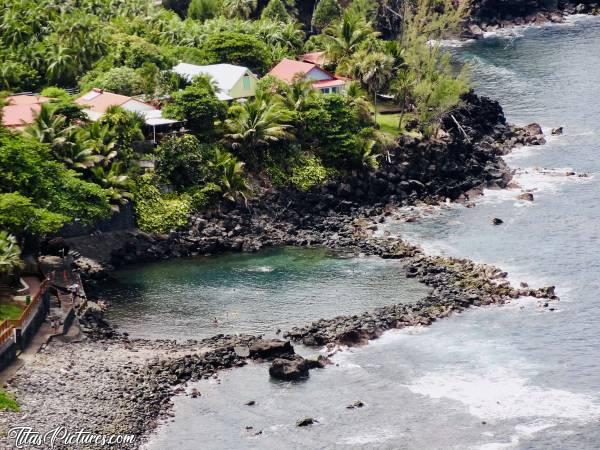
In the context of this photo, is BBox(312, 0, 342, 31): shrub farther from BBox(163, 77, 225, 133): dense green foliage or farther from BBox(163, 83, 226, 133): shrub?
BBox(163, 83, 226, 133): shrub

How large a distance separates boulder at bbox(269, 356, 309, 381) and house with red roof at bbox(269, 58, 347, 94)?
1924 inches

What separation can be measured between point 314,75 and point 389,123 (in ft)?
30.4

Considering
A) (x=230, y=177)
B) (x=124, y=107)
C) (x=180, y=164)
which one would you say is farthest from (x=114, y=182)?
(x=230, y=177)

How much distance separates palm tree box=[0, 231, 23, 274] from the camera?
77.8 metres

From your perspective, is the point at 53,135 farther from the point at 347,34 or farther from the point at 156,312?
the point at 347,34

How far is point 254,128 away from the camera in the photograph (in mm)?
110062

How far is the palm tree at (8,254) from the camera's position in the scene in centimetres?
7781

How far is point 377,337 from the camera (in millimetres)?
84750

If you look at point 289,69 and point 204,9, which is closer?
point 289,69

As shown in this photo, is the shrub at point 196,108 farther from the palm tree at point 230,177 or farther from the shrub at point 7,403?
the shrub at point 7,403

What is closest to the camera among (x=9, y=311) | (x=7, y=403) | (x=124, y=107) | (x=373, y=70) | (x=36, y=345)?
(x=7, y=403)

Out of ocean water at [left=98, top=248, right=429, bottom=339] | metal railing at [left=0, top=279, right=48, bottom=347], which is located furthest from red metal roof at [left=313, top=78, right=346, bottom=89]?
metal railing at [left=0, top=279, right=48, bottom=347]

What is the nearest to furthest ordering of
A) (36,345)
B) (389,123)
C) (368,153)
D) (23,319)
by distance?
1. (23,319)
2. (36,345)
3. (368,153)
4. (389,123)

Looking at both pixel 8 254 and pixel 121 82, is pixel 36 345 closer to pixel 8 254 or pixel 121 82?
pixel 8 254
